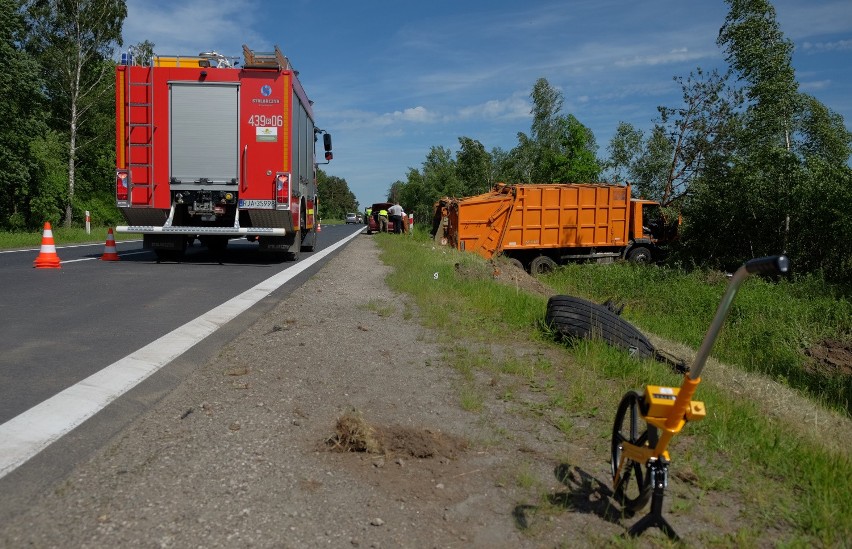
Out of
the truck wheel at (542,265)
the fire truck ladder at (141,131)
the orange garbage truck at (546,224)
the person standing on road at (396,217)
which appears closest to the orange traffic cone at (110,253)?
the fire truck ladder at (141,131)

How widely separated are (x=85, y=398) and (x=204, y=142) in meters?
10.1

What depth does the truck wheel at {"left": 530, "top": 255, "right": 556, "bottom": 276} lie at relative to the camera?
2034cm

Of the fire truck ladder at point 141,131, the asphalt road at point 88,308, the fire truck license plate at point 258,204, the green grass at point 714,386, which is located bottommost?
the green grass at point 714,386

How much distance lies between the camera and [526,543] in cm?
275

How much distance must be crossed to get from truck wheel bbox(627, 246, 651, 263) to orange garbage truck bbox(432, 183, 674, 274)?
0.03 metres

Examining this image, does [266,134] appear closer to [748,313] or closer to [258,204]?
[258,204]

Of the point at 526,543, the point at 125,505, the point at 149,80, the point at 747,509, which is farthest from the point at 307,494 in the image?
the point at 149,80

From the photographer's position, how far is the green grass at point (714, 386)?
316 cm

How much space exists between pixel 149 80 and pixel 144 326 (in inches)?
325

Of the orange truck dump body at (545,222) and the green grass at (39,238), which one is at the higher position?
the orange truck dump body at (545,222)

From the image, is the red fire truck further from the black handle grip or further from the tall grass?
the black handle grip

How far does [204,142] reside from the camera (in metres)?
13.5

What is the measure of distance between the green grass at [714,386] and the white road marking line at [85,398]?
7.85 ft

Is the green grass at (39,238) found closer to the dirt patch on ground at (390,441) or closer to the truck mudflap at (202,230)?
the truck mudflap at (202,230)
